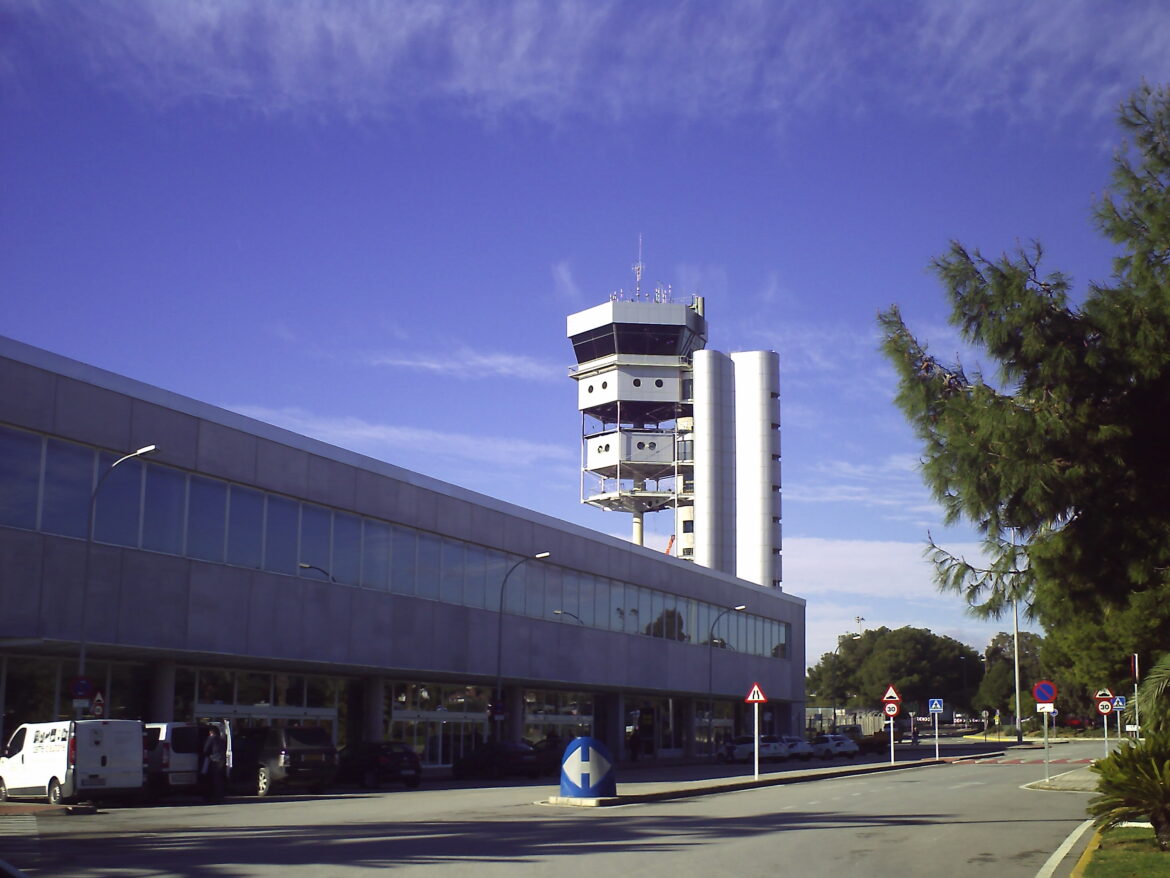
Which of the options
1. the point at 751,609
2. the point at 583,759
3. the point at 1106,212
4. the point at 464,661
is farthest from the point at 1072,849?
the point at 751,609

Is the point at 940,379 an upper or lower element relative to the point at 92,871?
upper

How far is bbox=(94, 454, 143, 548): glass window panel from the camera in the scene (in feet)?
97.6

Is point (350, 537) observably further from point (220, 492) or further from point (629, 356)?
point (629, 356)

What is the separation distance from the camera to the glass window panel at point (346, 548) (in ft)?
124

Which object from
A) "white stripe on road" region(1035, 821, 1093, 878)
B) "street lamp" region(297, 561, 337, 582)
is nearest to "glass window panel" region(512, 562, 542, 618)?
"street lamp" region(297, 561, 337, 582)

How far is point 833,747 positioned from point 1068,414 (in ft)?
183

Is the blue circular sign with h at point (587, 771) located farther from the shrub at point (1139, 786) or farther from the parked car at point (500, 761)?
the parked car at point (500, 761)

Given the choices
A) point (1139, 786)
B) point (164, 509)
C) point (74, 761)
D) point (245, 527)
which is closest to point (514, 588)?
point (245, 527)

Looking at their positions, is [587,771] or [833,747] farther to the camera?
[833,747]

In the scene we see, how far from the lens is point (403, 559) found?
41.1m

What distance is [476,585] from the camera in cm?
4503

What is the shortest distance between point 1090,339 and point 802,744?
2041 inches

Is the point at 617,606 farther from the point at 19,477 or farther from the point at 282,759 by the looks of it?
the point at 19,477

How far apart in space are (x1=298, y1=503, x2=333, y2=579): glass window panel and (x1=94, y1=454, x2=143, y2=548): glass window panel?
6414 mm
